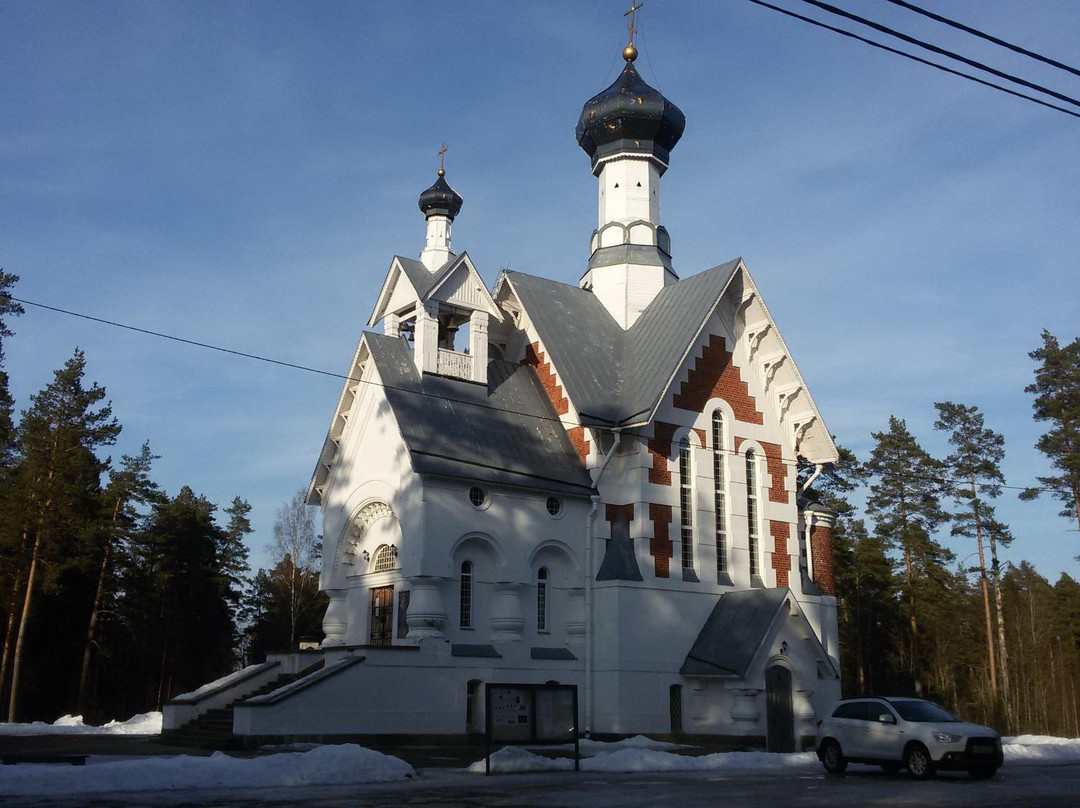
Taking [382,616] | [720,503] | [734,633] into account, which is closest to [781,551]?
[720,503]

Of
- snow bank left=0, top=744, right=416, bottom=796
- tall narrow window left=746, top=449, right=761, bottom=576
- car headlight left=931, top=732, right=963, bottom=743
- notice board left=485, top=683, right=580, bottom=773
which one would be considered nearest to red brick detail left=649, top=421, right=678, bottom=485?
tall narrow window left=746, top=449, right=761, bottom=576

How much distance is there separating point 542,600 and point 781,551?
722 centimetres

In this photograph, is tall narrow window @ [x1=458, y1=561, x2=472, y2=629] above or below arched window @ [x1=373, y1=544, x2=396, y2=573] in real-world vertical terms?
→ below

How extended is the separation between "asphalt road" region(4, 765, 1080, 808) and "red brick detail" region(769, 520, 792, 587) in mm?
10780

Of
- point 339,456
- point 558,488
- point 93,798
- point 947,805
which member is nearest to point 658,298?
point 558,488

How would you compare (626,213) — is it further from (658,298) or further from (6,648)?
(6,648)

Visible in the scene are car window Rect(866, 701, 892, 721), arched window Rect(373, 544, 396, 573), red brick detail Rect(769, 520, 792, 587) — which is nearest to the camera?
car window Rect(866, 701, 892, 721)

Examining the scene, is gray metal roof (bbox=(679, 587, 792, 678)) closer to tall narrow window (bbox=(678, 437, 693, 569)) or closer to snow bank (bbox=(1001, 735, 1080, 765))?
tall narrow window (bbox=(678, 437, 693, 569))

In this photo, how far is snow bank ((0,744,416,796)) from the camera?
11.8 metres

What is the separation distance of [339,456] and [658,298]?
1024cm

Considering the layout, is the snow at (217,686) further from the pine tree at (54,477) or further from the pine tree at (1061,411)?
the pine tree at (1061,411)

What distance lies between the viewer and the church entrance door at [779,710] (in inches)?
961

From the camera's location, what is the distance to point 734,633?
80.9ft

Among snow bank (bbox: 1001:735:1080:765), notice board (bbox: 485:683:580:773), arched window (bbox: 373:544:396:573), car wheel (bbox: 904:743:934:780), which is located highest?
arched window (bbox: 373:544:396:573)
